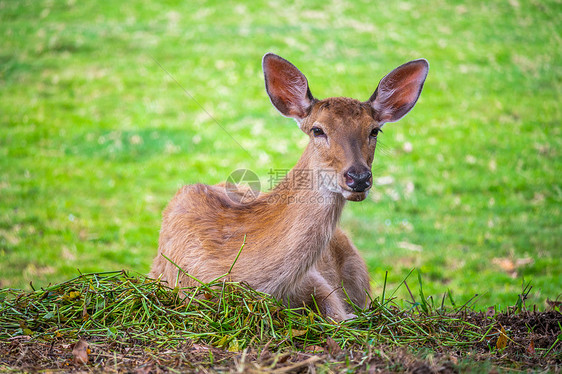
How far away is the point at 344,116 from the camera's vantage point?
4906 mm

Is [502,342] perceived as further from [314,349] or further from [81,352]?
[81,352]

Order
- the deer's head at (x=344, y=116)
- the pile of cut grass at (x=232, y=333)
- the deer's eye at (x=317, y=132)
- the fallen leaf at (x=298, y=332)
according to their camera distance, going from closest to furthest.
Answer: the pile of cut grass at (x=232, y=333), the fallen leaf at (x=298, y=332), the deer's head at (x=344, y=116), the deer's eye at (x=317, y=132)

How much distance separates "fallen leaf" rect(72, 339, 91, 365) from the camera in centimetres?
392

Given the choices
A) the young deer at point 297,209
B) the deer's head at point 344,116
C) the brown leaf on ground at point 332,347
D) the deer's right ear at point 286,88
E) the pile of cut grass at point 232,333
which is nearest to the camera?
the pile of cut grass at point 232,333

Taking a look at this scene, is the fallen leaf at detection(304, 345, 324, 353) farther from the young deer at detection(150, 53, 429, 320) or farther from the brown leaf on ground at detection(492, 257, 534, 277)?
the brown leaf on ground at detection(492, 257, 534, 277)

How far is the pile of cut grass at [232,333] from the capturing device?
3.92 meters

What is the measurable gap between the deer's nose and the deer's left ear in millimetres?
989

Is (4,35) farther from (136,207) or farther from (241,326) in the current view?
(241,326)

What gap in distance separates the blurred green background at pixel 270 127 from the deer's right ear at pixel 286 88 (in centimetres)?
93

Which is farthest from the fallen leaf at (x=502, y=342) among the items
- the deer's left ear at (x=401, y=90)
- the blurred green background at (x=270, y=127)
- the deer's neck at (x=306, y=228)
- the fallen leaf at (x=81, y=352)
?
the fallen leaf at (x=81, y=352)

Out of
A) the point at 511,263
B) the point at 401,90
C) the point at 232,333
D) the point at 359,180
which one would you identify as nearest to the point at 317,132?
the point at 359,180

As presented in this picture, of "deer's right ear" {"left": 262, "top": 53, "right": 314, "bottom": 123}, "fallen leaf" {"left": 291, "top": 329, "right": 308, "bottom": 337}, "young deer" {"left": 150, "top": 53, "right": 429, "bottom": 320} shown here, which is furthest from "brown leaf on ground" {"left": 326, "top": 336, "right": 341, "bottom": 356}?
"deer's right ear" {"left": 262, "top": 53, "right": 314, "bottom": 123}

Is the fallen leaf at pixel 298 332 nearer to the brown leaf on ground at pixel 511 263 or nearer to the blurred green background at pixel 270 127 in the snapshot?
the blurred green background at pixel 270 127

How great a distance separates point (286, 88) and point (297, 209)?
1.13 m
